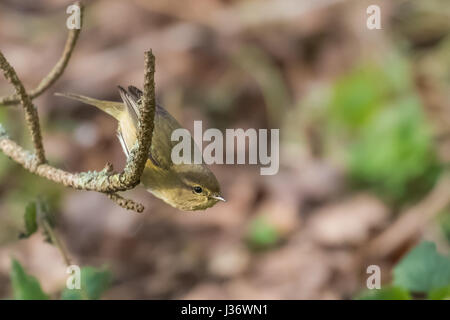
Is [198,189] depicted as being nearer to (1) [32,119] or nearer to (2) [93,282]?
(1) [32,119]

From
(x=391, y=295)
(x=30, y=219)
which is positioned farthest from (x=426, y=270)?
(x=30, y=219)

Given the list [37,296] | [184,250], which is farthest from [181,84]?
[37,296]

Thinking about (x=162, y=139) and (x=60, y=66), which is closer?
(x=162, y=139)

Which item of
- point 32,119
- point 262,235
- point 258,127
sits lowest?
point 32,119

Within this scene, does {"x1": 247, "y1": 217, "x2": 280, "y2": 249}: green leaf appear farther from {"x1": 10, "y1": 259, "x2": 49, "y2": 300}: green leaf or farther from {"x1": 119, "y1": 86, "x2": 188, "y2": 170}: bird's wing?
{"x1": 119, "y1": 86, "x2": 188, "y2": 170}: bird's wing
